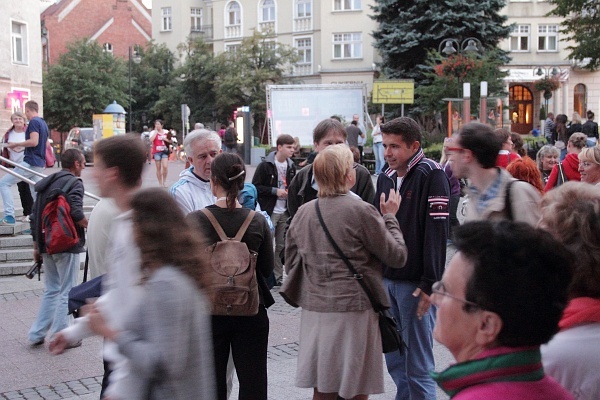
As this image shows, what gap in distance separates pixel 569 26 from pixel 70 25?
155ft

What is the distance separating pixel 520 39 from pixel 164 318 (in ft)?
173

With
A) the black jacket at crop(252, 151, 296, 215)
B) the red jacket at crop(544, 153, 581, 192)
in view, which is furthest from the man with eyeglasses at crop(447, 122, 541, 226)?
the black jacket at crop(252, 151, 296, 215)

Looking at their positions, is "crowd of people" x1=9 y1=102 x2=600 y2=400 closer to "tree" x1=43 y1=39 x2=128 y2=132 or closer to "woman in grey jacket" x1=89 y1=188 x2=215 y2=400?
"woman in grey jacket" x1=89 y1=188 x2=215 y2=400

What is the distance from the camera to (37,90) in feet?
102

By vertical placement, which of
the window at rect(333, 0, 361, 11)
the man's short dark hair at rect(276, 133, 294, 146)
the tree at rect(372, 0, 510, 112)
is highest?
the window at rect(333, 0, 361, 11)

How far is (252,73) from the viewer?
164ft

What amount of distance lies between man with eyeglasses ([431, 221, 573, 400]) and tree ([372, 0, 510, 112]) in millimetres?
35596

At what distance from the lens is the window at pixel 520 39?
2047 inches

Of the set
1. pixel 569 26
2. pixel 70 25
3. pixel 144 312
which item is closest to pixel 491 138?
pixel 144 312

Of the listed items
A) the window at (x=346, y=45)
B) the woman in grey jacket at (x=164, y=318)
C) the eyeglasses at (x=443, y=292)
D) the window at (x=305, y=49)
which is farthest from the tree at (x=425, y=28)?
the eyeglasses at (x=443, y=292)

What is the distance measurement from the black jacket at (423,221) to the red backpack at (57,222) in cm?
343

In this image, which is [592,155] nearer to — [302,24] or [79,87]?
[79,87]

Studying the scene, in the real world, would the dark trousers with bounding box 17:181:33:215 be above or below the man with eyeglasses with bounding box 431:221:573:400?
below

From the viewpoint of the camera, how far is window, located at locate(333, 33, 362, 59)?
53000 millimetres
